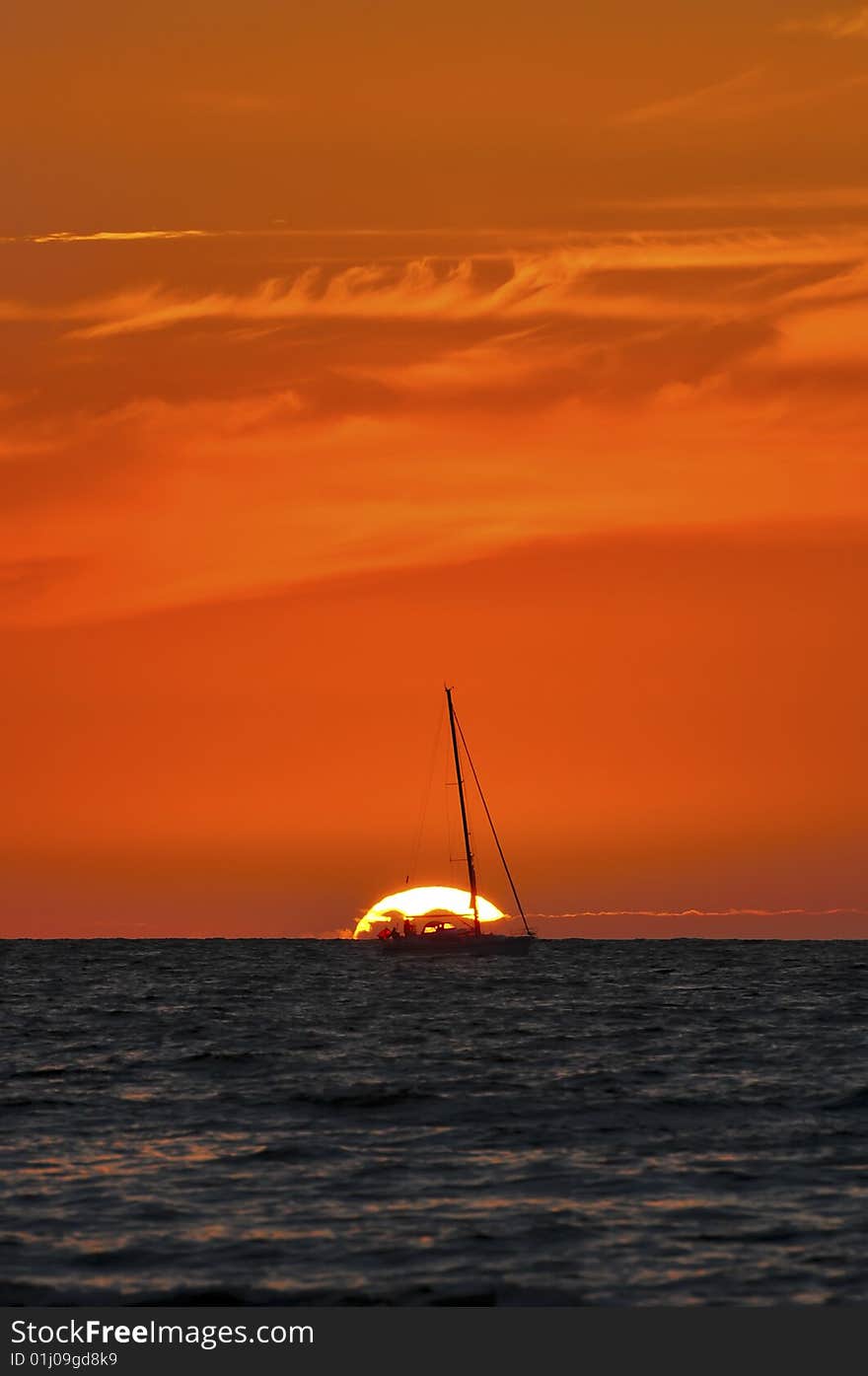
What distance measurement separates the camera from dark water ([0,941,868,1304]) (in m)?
26.8

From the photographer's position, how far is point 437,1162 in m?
36.4

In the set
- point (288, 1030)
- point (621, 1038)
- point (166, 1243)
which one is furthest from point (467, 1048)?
point (166, 1243)

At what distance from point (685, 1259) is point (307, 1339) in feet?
25.5

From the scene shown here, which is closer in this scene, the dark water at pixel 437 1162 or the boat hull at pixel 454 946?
the dark water at pixel 437 1162

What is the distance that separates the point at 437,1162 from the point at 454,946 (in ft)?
371

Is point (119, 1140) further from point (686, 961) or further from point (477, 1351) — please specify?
point (686, 961)

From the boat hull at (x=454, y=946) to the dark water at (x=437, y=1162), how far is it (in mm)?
70391

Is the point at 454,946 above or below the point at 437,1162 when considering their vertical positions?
above

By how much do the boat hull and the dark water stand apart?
70391mm

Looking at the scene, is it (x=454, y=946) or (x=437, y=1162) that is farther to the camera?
(x=454, y=946)

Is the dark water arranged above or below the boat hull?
below

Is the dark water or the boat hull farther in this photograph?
the boat hull

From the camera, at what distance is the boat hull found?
148625 millimetres

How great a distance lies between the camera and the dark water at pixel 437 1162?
26.8m
